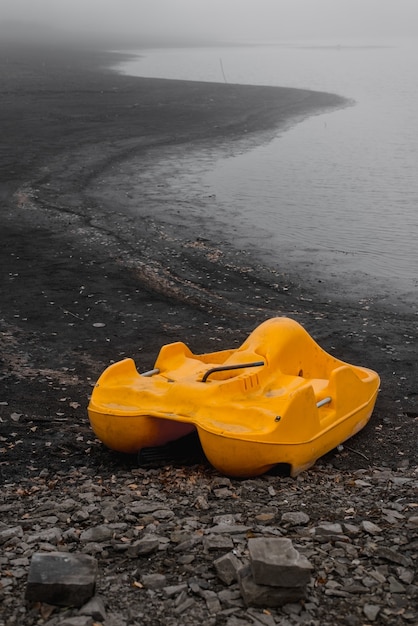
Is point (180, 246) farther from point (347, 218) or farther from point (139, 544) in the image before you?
point (139, 544)

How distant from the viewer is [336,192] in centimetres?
1953

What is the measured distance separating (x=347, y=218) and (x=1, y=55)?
119 feet

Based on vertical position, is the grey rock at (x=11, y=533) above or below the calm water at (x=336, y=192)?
above

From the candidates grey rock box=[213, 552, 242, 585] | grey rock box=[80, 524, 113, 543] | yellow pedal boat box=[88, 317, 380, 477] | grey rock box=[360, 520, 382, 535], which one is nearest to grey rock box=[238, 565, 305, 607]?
grey rock box=[213, 552, 242, 585]

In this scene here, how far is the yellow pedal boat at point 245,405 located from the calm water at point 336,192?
5.04 metres

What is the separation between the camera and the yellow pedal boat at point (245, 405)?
612cm

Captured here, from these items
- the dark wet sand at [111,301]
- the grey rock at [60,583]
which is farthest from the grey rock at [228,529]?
the dark wet sand at [111,301]

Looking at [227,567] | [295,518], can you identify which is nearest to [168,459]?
[295,518]

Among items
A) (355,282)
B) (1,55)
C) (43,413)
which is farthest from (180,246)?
(1,55)

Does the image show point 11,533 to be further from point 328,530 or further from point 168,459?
point 328,530

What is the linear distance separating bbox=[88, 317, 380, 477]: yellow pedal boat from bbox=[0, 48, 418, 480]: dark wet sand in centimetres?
36

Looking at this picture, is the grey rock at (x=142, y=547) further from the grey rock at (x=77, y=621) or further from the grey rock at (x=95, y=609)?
the grey rock at (x=77, y=621)

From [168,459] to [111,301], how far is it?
4.65m

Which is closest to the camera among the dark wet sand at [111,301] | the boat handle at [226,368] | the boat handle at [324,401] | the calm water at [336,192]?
the boat handle at [226,368]
